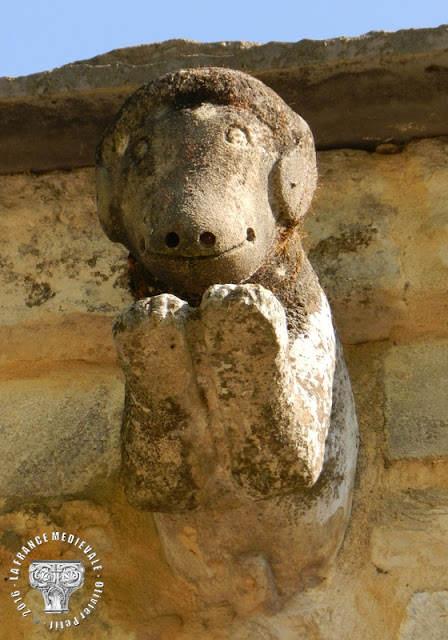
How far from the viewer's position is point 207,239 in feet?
8.89

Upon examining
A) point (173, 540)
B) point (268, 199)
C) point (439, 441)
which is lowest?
point (173, 540)

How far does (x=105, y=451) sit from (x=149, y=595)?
0.46m

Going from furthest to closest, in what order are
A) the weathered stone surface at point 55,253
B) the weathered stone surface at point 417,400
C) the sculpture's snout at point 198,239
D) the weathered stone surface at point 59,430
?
the weathered stone surface at point 55,253 → the weathered stone surface at point 59,430 → the weathered stone surface at point 417,400 → the sculpture's snout at point 198,239

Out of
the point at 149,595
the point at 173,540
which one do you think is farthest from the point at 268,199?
the point at 149,595

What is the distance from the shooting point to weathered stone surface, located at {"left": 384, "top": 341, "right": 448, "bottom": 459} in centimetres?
337

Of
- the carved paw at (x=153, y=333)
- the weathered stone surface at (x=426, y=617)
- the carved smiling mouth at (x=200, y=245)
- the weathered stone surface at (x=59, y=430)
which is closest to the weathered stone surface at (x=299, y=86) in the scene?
the weathered stone surface at (x=59, y=430)

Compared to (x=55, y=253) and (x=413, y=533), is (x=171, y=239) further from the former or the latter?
(x=55, y=253)

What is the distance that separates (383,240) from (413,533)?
95 centimetres

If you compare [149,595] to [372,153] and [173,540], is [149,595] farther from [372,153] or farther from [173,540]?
[372,153]

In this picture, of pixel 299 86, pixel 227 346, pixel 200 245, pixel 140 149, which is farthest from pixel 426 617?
pixel 299 86

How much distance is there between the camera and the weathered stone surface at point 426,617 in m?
3.05

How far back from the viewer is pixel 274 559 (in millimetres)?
3070

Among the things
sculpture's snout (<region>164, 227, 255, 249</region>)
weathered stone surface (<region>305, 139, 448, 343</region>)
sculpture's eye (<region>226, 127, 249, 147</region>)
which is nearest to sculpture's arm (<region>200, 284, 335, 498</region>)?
sculpture's snout (<region>164, 227, 255, 249</region>)

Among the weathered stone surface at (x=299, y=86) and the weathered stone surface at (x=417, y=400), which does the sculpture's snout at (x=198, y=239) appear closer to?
the weathered stone surface at (x=417, y=400)
